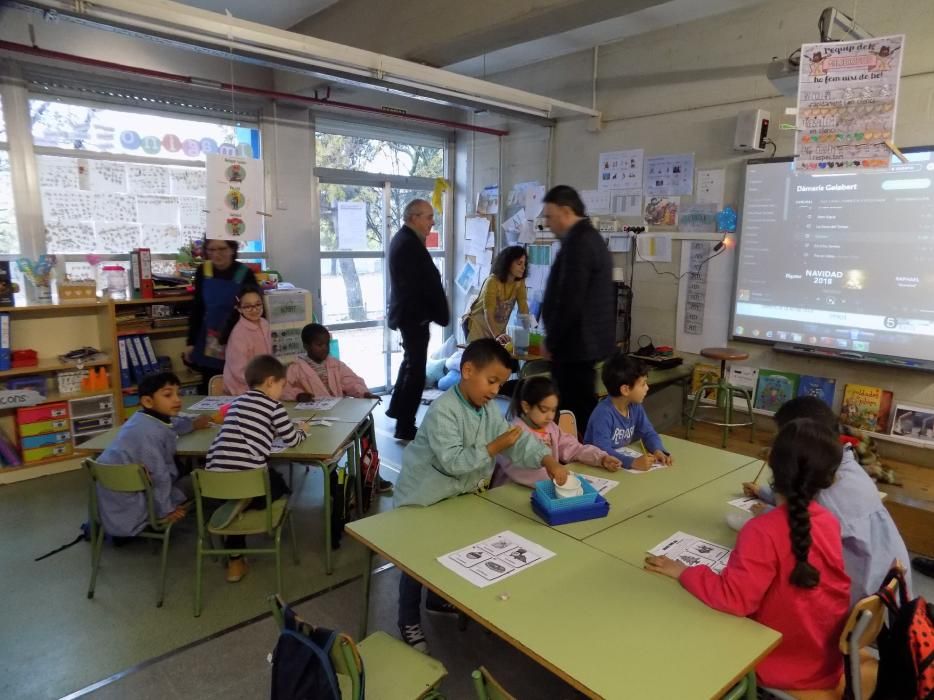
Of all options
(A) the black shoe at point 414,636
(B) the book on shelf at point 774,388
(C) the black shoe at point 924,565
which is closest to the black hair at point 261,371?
(A) the black shoe at point 414,636

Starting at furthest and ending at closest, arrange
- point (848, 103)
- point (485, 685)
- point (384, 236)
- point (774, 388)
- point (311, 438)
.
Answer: point (384, 236)
point (774, 388)
point (311, 438)
point (848, 103)
point (485, 685)

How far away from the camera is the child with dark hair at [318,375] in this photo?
3.62 meters

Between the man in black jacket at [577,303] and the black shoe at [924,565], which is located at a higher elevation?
the man in black jacket at [577,303]

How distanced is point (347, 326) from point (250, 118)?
6.68ft

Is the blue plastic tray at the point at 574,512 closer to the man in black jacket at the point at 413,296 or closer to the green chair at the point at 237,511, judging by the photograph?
the green chair at the point at 237,511

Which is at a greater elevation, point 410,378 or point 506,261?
point 506,261

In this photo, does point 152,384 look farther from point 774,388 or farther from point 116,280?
point 774,388

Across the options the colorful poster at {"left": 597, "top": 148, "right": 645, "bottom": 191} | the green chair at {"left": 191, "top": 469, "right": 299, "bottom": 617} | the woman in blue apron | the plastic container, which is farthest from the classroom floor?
the colorful poster at {"left": 597, "top": 148, "right": 645, "bottom": 191}

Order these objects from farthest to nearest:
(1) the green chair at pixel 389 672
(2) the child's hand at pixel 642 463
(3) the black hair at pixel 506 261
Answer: (3) the black hair at pixel 506 261 < (2) the child's hand at pixel 642 463 < (1) the green chair at pixel 389 672

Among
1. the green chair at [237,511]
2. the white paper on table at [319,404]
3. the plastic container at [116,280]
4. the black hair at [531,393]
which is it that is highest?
the plastic container at [116,280]

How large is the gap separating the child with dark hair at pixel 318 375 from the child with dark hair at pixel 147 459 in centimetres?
89

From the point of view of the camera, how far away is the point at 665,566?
5.22 feet

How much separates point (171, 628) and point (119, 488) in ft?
1.96

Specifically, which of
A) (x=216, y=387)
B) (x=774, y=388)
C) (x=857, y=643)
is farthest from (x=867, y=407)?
(x=216, y=387)
